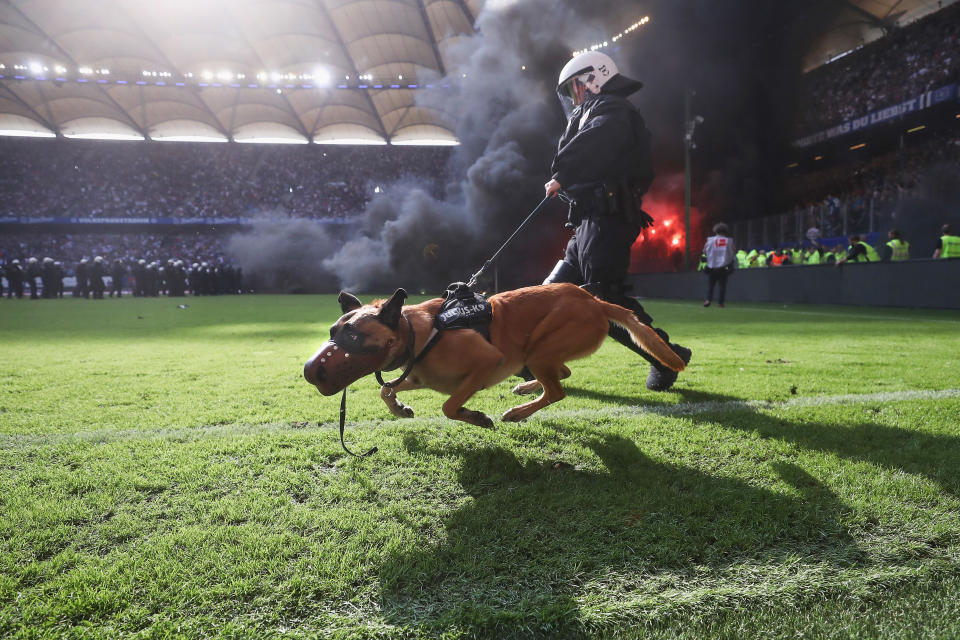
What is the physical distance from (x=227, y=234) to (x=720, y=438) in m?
39.9

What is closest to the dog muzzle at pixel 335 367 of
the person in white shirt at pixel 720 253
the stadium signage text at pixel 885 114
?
the person in white shirt at pixel 720 253

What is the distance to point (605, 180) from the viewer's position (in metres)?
3.26

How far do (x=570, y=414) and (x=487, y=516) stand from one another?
127cm

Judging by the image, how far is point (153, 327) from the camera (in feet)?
26.8

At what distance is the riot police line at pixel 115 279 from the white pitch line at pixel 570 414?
23.4 metres

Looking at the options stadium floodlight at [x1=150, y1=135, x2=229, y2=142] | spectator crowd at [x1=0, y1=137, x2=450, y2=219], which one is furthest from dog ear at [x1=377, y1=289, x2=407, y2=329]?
stadium floodlight at [x1=150, y1=135, x2=229, y2=142]

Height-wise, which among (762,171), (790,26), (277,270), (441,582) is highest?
(790,26)

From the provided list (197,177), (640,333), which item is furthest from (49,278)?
(640,333)

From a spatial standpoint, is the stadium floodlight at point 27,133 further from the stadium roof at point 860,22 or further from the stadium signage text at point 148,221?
the stadium roof at point 860,22

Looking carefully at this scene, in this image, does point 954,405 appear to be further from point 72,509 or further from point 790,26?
point 790,26

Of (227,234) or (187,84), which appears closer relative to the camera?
(187,84)

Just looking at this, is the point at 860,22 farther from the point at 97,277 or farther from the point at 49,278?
the point at 49,278

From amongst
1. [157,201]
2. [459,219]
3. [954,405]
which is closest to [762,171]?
[459,219]

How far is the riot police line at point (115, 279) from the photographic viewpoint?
21297mm
